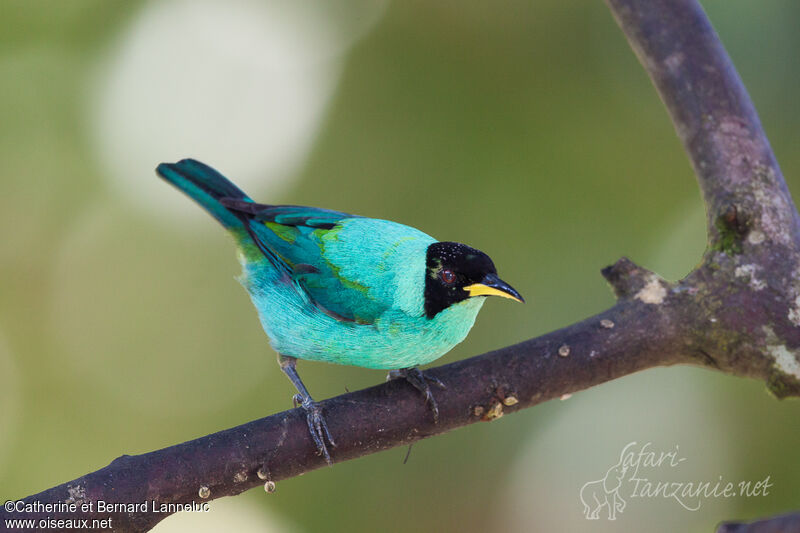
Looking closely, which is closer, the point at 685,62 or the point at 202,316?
the point at 685,62

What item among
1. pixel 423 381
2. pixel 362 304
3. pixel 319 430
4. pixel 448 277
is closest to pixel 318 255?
pixel 362 304

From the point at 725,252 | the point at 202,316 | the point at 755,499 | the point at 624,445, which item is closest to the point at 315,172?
the point at 202,316

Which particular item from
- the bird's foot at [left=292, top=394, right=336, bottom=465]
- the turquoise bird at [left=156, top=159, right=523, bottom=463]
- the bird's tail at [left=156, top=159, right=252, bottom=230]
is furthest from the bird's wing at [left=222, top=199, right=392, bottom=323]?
the bird's foot at [left=292, top=394, right=336, bottom=465]

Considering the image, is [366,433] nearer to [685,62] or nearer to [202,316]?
[685,62]

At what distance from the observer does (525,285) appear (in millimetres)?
5594

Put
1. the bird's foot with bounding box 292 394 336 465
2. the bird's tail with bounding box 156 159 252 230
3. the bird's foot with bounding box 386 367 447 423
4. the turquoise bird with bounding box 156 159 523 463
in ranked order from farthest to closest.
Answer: the bird's tail with bounding box 156 159 252 230 < the turquoise bird with bounding box 156 159 523 463 < the bird's foot with bounding box 386 367 447 423 < the bird's foot with bounding box 292 394 336 465

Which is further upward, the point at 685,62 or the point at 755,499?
the point at 685,62

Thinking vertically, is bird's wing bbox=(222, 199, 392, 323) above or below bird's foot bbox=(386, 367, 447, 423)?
above

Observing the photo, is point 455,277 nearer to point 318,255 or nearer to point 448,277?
point 448,277

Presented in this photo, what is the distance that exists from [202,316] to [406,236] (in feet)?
10.5

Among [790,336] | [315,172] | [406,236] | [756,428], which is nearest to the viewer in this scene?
[790,336]

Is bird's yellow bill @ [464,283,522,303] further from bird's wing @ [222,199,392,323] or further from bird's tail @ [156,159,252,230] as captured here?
bird's tail @ [156,159,252,230]

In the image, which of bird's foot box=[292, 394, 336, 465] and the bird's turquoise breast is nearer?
bird's foot box=[292, 394, 336, 465]

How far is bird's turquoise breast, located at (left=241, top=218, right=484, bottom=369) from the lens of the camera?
3104 millimetres
